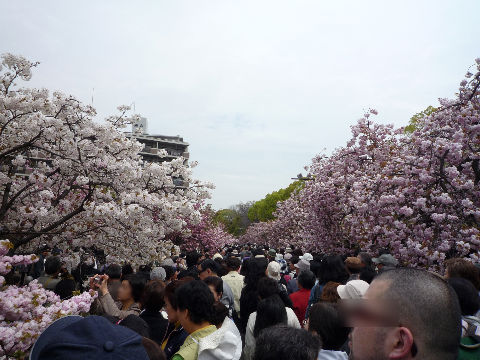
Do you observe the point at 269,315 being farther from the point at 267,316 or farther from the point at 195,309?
the point at 195,309

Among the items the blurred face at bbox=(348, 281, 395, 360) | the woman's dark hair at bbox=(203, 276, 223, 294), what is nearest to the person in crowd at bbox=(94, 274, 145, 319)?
the woman's dark hair at bbox=(203, 276, 223, 294)

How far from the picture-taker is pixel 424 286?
1540 mm

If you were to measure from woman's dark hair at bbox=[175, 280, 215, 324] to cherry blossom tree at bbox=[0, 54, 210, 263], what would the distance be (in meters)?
4.32

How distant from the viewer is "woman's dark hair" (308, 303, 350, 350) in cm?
303

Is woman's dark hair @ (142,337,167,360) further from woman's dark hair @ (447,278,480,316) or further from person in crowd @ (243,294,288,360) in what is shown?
woman's dark hair @ (447,278,480,316)

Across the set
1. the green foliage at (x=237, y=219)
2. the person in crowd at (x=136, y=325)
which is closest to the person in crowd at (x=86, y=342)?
the person in crowd at (x=136, y=325)

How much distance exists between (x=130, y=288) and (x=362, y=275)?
3422mm

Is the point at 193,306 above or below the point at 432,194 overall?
below

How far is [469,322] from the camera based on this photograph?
302cm

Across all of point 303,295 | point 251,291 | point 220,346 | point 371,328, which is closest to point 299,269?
point 303,295

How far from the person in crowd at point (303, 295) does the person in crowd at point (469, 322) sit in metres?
2.47

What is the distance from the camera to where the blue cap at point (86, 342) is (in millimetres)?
1431

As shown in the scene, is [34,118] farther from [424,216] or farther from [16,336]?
[424,216]

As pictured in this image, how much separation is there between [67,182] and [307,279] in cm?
586
